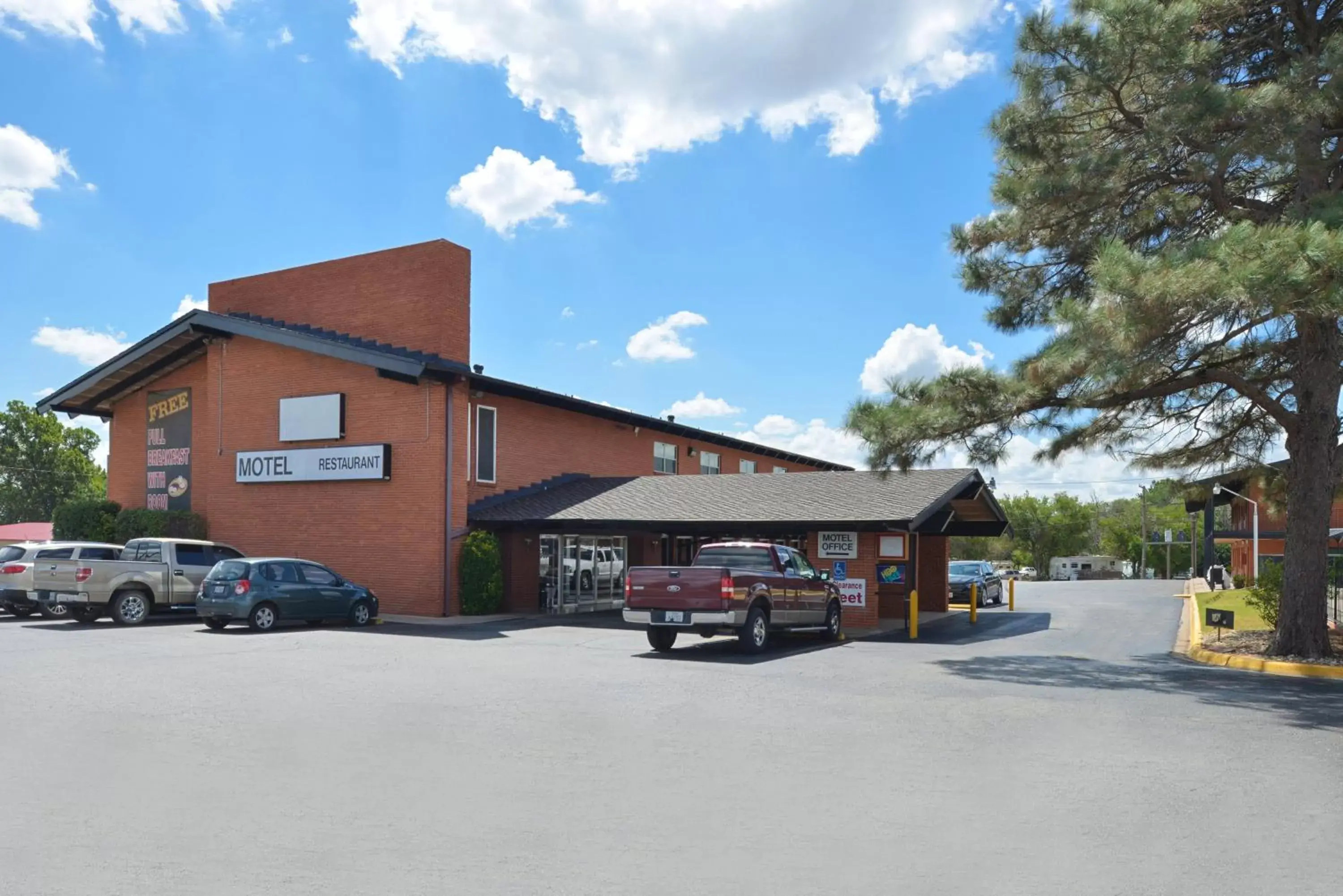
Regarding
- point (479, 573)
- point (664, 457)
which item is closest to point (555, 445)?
point (479, 573)

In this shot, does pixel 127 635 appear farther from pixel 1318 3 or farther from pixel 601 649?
pixel 1318 3

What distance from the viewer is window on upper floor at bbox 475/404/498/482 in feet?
88.4

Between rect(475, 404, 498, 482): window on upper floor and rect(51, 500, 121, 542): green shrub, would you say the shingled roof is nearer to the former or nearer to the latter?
rect(475, 404, 498, 482): window on upper floor

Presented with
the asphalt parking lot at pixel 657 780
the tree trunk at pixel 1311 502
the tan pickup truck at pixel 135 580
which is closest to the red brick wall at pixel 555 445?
the tan pickup truck at pixel 135 580

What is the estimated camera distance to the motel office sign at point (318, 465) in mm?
26141

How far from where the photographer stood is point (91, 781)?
744cm

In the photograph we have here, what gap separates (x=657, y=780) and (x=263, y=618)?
1527 centimetres

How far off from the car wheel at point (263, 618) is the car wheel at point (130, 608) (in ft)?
9.79

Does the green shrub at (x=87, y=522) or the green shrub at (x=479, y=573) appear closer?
the green shrub at (x=479, y=573)

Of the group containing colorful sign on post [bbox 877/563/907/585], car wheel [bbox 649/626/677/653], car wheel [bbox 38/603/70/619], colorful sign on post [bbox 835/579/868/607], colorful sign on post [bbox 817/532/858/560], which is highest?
colorful sign on post [bbox 817/532/858/560]

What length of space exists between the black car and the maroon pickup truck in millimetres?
14660


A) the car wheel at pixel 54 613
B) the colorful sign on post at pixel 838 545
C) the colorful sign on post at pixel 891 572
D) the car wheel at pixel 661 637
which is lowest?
the car wheel at pixel 54 613

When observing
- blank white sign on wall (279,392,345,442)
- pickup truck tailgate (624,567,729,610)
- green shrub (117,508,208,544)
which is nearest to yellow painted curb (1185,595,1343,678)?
pickup truck tailgate (624,567,729,610)

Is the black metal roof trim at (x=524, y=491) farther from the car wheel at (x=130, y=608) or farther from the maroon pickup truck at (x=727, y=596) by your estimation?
the maroon pickup truck at (x=727, y=596)
